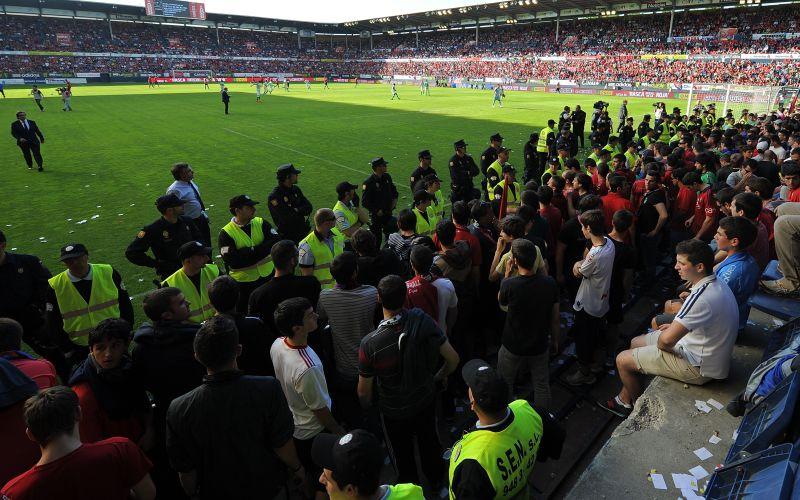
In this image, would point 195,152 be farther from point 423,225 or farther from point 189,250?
point 189,250

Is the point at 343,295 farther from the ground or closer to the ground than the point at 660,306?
farther from the ground

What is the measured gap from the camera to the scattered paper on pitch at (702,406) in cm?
388

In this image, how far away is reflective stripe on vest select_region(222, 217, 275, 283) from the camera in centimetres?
573

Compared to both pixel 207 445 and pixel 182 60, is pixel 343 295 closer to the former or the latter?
pixel 207 445

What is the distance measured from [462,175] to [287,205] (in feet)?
13.9

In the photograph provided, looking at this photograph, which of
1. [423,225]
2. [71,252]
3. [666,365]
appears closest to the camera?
[666,365]

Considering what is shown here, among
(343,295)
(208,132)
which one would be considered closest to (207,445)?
(343,295)

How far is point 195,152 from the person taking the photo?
18.1 meters

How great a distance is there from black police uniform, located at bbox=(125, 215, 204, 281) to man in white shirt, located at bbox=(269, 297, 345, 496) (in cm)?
345

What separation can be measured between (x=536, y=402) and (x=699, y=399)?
54.9 inches

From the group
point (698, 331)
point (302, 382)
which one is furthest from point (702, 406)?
point (302, 382)

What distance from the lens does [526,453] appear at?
8.04 feet

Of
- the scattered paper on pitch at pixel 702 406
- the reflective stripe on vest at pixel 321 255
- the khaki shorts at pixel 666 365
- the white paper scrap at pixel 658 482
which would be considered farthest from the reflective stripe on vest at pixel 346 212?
the white paper scrap at pixel 658 482

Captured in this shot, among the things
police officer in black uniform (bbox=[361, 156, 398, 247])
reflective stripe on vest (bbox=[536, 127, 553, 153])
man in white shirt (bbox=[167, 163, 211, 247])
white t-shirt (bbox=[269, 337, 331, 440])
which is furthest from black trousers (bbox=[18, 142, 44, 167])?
white t-shirt (bbox=[269, 337, 331, 440])
